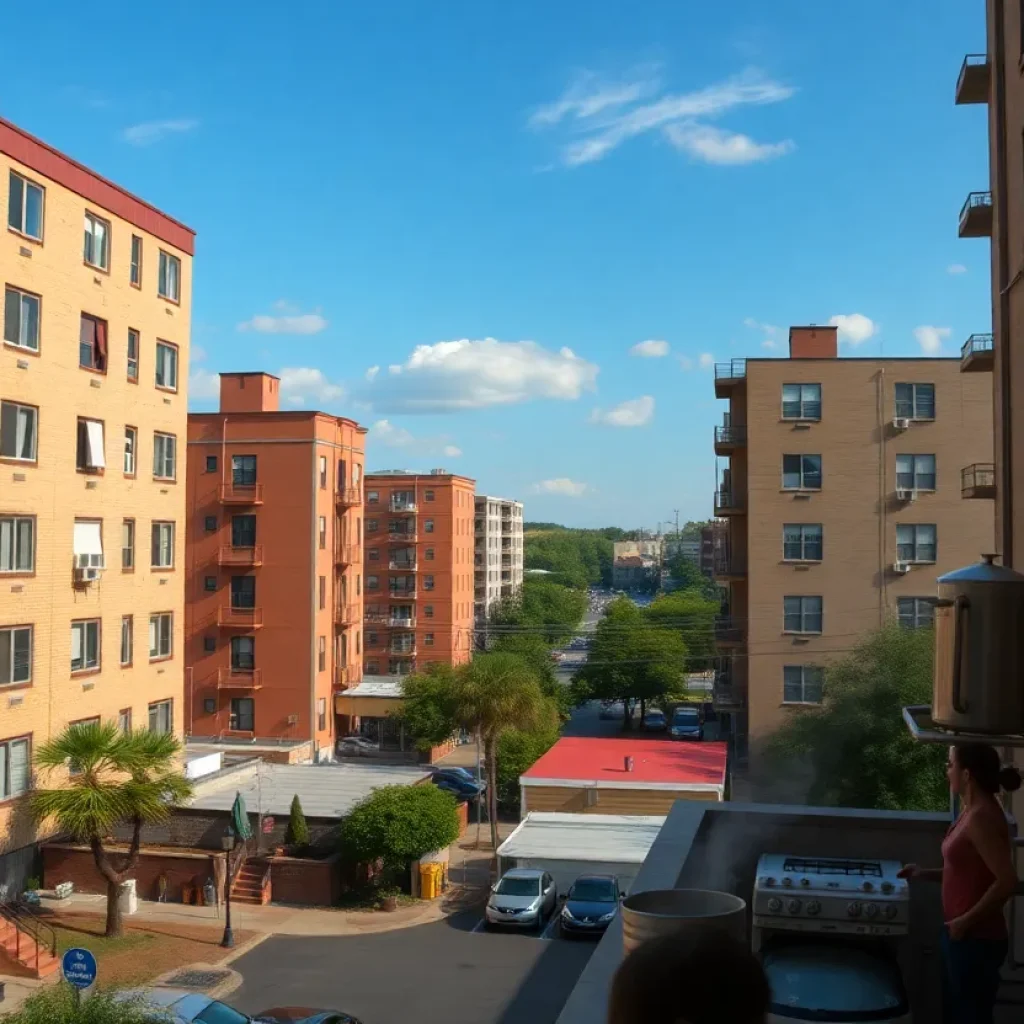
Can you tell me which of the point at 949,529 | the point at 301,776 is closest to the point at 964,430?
the point at 949,529

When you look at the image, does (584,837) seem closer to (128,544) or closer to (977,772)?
(128,544)

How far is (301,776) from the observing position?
3222 centimetres

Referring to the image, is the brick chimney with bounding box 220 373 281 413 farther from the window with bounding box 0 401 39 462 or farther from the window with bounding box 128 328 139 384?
the window with bounding box 0 401 39 462

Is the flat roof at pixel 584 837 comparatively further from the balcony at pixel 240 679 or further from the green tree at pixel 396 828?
the balcony at pixel 240 679

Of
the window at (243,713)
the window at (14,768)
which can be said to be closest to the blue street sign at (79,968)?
the window at (14,768)

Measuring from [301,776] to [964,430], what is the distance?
2341 centimetres

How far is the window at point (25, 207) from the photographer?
2170cm

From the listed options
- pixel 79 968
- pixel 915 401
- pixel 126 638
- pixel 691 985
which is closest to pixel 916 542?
pixel 915 401

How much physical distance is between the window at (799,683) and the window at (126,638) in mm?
20322

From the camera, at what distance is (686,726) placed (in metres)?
53.3

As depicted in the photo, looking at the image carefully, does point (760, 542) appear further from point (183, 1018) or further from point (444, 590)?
point (444, 590)

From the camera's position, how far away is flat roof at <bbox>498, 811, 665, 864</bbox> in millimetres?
23766

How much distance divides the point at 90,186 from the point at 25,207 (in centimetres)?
225

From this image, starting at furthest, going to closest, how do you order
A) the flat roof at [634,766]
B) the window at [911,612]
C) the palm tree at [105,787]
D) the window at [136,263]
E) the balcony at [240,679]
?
the balcony at [240,679], the window at [911,612], the flat roof at [634,766], the window at [136,263], the palm tree at [105,787]
